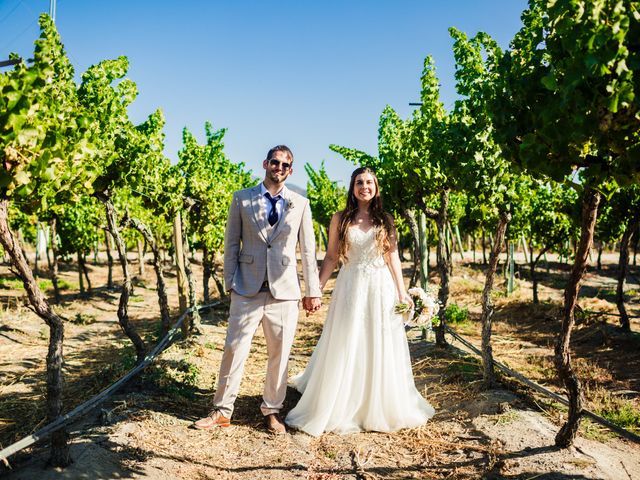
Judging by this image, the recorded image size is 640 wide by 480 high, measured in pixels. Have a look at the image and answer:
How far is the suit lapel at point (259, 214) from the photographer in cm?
421

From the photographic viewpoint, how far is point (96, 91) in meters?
6.15

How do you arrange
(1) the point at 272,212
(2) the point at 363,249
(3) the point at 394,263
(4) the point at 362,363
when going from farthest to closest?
(3) the point at 394,263 → (2) the point at 363,249 → (4) the point at 362,363 → (1) the point at 272,212

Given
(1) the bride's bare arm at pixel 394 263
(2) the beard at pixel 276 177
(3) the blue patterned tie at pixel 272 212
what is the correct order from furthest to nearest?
(1) the bride's bare arm at pixel 394 263
(3) the blue patterned tie at pixel 272 212
(2) the beard at pixel 276 177

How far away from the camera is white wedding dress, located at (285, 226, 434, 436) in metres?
4.30

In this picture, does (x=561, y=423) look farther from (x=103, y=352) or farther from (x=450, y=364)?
(x=103, y=352)

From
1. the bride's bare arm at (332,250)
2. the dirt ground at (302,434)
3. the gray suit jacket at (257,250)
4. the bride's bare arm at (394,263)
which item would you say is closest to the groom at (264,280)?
the gray suit jacket at (257,250)

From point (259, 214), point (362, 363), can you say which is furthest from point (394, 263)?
point (259, 214)

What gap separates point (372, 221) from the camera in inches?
184

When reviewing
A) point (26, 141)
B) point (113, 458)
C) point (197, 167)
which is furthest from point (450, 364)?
point (197, 167)

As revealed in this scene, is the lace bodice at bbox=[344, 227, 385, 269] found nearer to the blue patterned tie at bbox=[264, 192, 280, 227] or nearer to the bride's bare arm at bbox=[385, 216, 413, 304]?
the bride's bare arm at bbox=[385, 216, 413, 304]

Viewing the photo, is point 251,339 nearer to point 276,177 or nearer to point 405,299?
point 276,177

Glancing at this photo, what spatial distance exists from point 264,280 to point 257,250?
270 millimetres

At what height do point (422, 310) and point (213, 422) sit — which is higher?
point (422, 310)

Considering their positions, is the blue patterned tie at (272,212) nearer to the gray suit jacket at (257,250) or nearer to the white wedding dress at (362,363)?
the gray suit jacket at (257,250)
